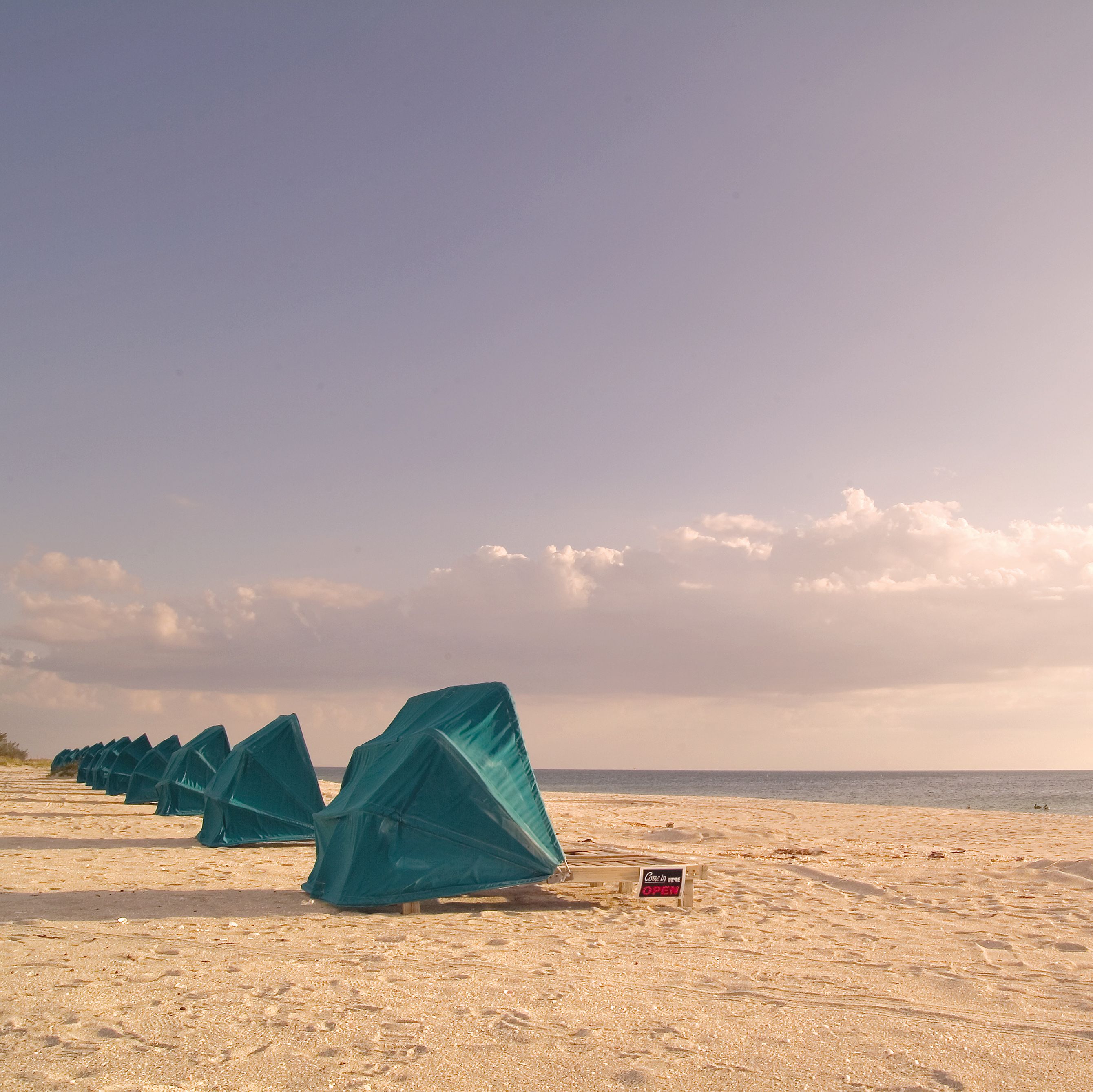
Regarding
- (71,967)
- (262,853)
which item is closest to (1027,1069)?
(71,967)

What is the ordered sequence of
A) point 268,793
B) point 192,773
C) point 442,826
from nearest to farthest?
point 442,826, point 268,793, point 192,773

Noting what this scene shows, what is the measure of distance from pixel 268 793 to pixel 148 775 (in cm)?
1604

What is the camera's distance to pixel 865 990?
20.7ft

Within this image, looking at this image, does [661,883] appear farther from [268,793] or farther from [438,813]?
[268,793]

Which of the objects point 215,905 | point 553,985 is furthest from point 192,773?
point 553,985

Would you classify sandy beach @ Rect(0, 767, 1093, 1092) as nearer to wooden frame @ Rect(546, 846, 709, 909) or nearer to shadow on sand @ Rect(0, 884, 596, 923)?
shadow on sand @ Rect(0, 884, 596, 923)

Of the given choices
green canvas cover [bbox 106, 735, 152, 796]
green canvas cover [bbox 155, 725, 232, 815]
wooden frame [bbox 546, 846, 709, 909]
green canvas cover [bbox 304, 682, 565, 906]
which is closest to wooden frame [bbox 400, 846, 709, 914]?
wooden frame [bbox 546, 846, 709, 909]

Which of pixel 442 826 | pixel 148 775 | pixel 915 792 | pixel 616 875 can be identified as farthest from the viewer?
pixel 915 792

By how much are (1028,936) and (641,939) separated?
3.48 metres

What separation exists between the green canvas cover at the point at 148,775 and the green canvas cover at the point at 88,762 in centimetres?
1320

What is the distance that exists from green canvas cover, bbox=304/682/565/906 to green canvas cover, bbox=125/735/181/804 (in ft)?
73.2

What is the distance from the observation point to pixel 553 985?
6.38m

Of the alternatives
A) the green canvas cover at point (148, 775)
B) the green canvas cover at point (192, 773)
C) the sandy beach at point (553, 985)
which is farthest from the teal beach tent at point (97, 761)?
the sandy beach at point (553, 985)

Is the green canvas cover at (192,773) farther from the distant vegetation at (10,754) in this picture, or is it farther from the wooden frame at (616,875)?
the distant vegetation at (10,754)
